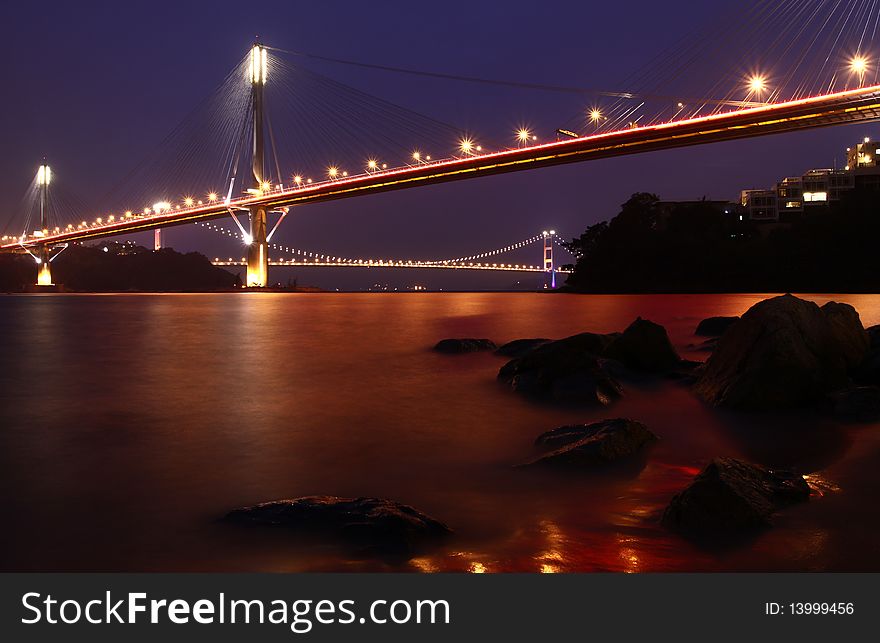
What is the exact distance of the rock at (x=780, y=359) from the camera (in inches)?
172

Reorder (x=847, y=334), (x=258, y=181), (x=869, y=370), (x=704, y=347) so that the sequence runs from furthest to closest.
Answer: (x=258, y=181)
(x=704, y=347)
(x=847, y=334)
(x=869, y=370)

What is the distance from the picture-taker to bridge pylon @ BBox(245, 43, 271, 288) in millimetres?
36812

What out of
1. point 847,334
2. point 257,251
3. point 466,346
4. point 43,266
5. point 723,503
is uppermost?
point 257,251

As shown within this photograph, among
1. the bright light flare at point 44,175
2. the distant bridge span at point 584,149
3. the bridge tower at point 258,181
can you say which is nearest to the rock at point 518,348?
the distant bridge span at point 584,149

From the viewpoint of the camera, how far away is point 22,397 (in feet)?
20.5

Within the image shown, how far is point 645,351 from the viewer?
641 cm

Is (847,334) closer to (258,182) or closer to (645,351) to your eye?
(645,351)

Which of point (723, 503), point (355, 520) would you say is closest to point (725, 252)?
point (723, 503)

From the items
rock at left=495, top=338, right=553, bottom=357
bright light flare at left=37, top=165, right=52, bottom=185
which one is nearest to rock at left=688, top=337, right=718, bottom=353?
rock at left=495, top=338, right=553, bottom=357

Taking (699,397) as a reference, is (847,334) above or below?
above

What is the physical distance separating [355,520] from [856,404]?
347 cm

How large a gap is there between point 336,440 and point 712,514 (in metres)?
2.53

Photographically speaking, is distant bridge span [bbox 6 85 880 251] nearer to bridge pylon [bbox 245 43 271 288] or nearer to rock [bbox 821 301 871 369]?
bridge pylon [bbox 245 43 271 288]

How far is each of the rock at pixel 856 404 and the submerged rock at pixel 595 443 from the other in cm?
136
